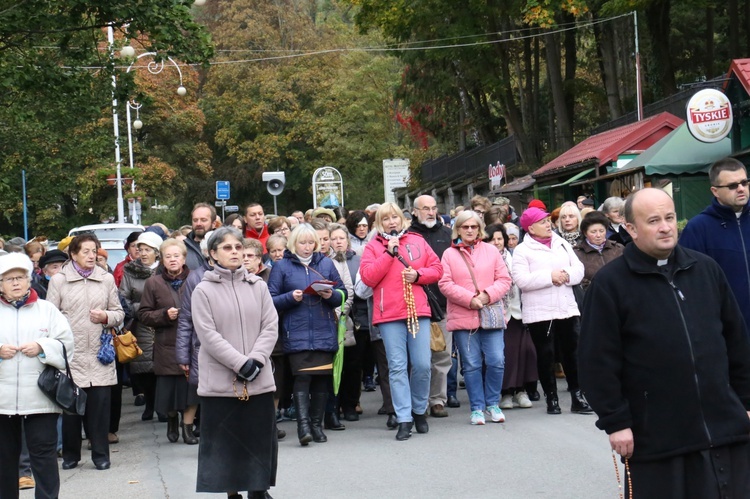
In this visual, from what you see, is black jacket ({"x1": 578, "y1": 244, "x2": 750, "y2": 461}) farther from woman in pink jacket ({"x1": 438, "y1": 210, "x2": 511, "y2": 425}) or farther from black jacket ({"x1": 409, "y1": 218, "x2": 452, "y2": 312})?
black jacket ({"x1": 409, "y1": 218, "x2": 452, "y2": 312})

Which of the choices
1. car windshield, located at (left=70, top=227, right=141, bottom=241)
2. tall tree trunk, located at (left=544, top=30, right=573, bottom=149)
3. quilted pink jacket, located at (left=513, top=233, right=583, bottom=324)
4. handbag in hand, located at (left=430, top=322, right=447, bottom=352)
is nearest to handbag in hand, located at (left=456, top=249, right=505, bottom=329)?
quilted pink jacket, located at (left=513, top=233, right=583, bottom=324)

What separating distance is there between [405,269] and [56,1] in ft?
26.5

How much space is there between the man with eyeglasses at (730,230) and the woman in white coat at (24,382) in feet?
14.0

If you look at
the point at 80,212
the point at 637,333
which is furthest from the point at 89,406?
the point at 80,212

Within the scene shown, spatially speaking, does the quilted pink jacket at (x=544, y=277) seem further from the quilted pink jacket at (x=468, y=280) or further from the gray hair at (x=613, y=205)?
the gray hair at (x=613, y=205)

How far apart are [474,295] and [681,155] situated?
13.7 meters

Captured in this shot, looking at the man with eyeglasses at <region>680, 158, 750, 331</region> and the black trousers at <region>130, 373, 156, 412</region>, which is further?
the black trousers at <region>130, 373, 156, 412</region>

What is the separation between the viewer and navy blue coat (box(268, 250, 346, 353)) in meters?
10.3

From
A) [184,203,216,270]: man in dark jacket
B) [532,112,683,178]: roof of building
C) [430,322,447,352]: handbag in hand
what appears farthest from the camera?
[532,112,683,178]: roof of building

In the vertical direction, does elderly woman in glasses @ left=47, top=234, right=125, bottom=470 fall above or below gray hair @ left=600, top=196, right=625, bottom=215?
below

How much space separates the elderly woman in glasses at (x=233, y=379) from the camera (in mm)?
7332

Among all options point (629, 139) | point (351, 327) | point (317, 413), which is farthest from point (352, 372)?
point (629, 139)

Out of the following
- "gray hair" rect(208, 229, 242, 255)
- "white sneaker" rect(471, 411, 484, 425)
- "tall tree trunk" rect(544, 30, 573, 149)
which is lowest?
"white sneaker" rect(471, 411, 484, 425)

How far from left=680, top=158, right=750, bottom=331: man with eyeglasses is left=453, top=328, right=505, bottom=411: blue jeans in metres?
4.49
